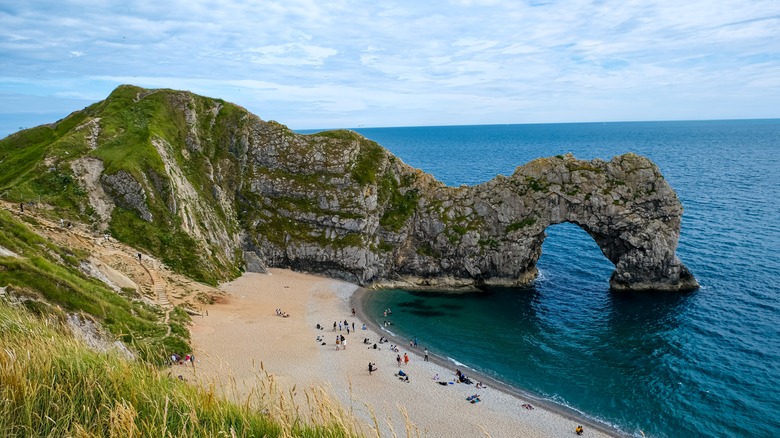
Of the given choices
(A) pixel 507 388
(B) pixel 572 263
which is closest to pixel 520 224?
(B) pixel 572 263

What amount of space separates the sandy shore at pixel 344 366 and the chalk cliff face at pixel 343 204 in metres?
9.01

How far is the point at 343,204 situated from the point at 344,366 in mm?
32365

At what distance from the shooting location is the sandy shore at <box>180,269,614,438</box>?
38344mm

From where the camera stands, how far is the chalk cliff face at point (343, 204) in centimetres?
6525

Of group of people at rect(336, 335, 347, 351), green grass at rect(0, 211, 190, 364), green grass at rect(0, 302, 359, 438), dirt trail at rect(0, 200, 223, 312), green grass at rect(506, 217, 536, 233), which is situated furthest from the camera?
green grass at rect(506, 217, 536, 233)

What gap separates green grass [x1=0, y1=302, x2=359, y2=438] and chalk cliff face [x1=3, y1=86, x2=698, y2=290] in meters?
55.6

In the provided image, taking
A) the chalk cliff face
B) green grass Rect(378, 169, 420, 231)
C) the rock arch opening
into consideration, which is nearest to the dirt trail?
the chalk cliff face

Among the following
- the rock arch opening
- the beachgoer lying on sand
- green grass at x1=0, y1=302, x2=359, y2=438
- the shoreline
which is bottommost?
the shoreline

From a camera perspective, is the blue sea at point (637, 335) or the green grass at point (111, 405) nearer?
the green grass at point (111, 405)

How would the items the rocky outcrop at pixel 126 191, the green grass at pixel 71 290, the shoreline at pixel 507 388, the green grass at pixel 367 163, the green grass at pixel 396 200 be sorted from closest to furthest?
the green grass at pixel 71 290 → the shoreline at pixel 507 388 → the rocky outcrop at pixel 126 191 → the green grass at pixel 396 200 → the green grass at pixel 367 163

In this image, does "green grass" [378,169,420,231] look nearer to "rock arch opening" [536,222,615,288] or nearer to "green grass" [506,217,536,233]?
"green grass" [506,217,536,233]

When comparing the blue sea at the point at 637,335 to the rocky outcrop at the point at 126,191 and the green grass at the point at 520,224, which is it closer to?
the green grass at the point at 520,224

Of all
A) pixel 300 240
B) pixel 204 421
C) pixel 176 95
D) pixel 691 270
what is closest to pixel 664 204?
pixel 691 270

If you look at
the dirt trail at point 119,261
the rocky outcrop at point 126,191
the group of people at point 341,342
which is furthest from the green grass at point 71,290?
the rocky outcrop at point 126,191
